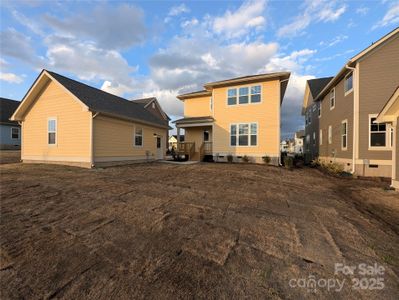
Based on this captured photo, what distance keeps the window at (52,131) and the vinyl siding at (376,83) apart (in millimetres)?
17541

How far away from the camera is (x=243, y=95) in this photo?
15203 mm

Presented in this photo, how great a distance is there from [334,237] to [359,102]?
10.2 metres

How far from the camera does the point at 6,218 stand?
13.2 feet

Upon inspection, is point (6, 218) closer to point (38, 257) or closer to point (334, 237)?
point (38, 257)

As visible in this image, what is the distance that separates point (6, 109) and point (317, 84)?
39191 millimetres

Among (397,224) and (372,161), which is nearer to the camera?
(397,224)

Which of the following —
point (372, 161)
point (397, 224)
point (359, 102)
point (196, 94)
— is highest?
Answer: point (196, 94)

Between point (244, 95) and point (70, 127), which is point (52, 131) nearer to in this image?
point (70, 127)

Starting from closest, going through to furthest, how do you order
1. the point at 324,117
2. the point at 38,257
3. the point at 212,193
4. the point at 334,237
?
the point at 38,257 → the point at 334,237 → the point at 212,193 → the point at 324,117

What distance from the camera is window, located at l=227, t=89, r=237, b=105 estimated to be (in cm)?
1548

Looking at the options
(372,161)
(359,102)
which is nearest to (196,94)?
(359,102)

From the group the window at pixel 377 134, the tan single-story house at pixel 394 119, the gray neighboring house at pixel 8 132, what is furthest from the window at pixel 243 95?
the gray neighboring house at pixel 8 132

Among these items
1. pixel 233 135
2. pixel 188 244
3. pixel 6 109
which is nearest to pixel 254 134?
pixel 233 135

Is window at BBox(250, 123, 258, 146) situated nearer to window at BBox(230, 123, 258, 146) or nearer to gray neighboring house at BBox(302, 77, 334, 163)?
window at BBox(230, 123, 258, 146)
